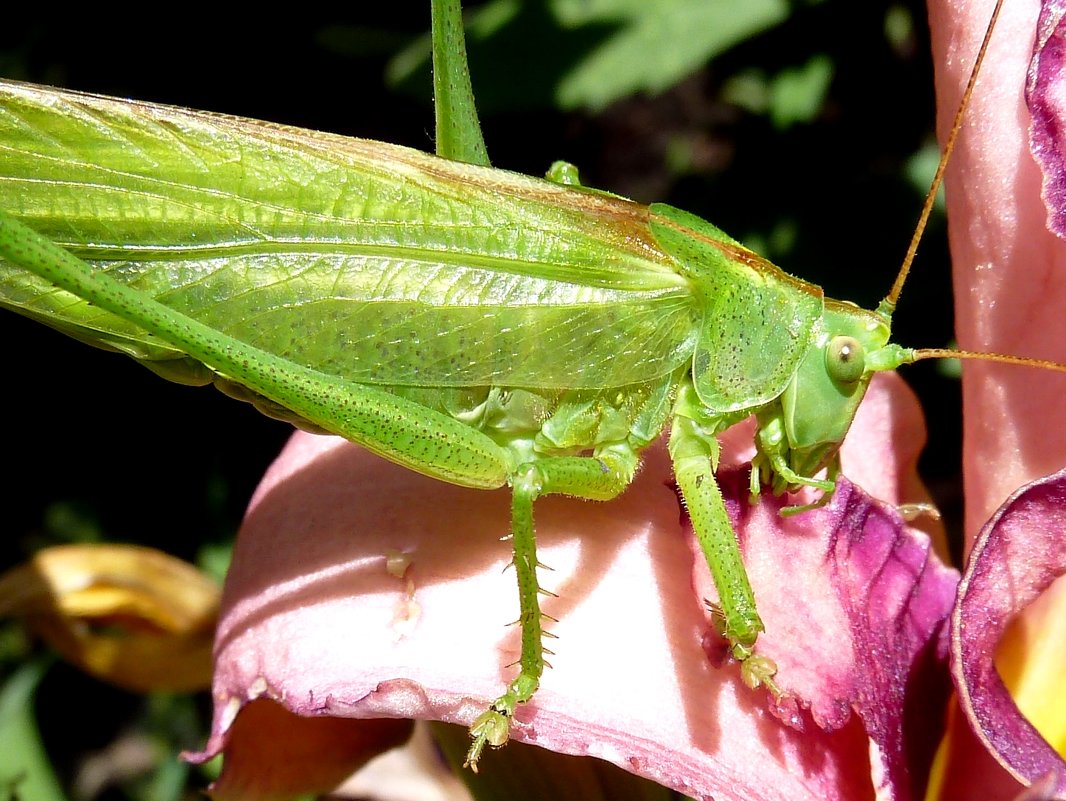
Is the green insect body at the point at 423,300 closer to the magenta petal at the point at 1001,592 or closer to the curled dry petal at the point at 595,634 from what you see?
the curled dry petal at the point at 595,634

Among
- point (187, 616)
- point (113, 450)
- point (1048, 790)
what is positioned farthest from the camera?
point (113, 450)

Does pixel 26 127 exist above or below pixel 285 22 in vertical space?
below

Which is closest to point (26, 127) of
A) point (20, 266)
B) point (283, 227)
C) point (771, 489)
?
point (20, 266)

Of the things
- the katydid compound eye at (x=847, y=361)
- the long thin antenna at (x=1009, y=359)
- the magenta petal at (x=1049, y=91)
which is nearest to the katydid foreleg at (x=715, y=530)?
the katydid compound eye at (x=847, y=361)

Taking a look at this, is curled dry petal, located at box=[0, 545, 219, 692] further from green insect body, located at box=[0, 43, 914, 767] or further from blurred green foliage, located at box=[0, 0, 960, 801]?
blurred green foliage, located at box=[0, 0, 960, 801]

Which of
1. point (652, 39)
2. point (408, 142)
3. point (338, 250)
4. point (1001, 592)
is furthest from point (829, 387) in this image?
point (408, 142)

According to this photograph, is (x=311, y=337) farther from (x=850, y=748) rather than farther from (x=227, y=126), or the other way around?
(x=850, y=748)
